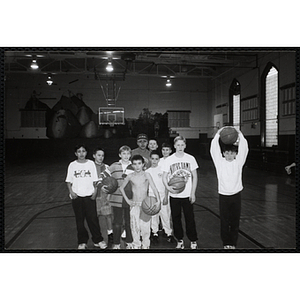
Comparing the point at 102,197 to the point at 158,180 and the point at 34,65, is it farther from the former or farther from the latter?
the point at 34,65

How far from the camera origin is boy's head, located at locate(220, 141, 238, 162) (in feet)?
10.2

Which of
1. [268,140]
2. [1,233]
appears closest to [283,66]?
[268,140]

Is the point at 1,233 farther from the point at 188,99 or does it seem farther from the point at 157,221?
the point at 188,99

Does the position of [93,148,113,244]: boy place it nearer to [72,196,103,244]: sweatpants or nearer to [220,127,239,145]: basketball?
[72,196,103,244]: sweatpants

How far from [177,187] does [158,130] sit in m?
0.62

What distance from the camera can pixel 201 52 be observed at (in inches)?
122

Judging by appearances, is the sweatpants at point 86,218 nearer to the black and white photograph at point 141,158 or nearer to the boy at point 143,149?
the black and white photograph at point 141,158

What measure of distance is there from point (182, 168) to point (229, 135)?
0.59 meters

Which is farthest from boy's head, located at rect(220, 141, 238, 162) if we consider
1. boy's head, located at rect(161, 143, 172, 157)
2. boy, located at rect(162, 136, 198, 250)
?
boy's head, located at rect(161, 143, 172, 157)

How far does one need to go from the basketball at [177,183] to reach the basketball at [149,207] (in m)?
0.24

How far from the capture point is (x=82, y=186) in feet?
10.2

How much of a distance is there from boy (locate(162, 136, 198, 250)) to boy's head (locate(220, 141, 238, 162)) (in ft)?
1.03

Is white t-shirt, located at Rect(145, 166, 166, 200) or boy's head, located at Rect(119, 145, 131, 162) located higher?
boy's head, located at Rect(119, 145, 131, 162)

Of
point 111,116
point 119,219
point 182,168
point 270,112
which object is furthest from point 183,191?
Answer: point 270,112
